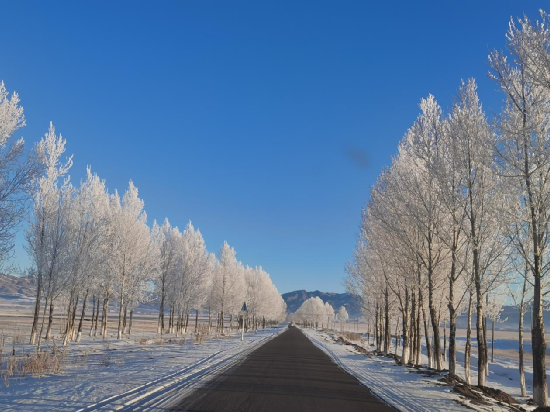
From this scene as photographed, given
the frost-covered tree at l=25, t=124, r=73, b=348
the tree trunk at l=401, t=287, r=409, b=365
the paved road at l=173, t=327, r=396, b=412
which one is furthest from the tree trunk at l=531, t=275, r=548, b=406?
the frost-covered tree at l=25, t=124, r=73, b=348

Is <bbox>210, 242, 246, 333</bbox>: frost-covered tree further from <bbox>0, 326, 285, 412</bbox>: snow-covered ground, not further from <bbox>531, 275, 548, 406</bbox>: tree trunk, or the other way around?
<bbox>531, 275, 548, 406</bbox>: tree trunk

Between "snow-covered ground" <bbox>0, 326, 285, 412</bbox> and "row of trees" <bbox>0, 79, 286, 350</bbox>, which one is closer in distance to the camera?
"snow-covered ground" <bbox>0, 326, 285, 412</bbox>

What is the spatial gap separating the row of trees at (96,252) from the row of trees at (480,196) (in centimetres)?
1599

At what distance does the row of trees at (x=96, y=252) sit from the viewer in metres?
17.7

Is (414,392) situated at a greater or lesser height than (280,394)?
lesser

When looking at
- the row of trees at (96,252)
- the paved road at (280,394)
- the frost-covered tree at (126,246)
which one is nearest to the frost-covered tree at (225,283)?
the row of trees at (96,252)

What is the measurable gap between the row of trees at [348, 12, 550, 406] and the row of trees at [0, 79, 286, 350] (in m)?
16.0

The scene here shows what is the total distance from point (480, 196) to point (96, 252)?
877 inches

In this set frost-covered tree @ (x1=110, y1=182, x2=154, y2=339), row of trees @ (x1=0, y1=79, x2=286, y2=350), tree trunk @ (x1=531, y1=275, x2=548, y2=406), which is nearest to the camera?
tree trunk @ (x1=531, y1=275, x2=548, y2=406)

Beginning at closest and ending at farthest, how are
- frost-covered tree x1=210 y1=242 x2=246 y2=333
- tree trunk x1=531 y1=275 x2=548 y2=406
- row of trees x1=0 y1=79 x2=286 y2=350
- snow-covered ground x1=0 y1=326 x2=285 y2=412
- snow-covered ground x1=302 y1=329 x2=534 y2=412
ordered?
snow-covered ground x1=0 y1=326 x2=285 y2=412, snow-covered ground x1=302 y1=329 x2=534 y2=412, tree trunk x1=531 y1=275 x2=548 y2=406, row of trees x1=0 y1=79 x2=286 y2=350, frost-covered tree x1=210 y1=242 x2=246 y2=333

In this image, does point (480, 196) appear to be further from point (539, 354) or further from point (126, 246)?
point (126, 246)

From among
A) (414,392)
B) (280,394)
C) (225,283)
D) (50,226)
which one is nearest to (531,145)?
(414,392)

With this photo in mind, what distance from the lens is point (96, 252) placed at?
24.9m

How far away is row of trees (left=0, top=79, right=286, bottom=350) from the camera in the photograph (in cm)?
1769
